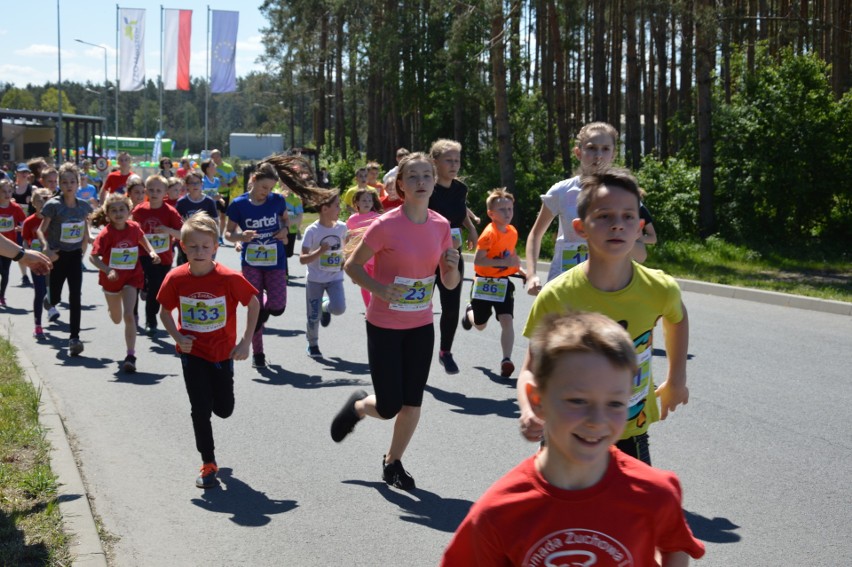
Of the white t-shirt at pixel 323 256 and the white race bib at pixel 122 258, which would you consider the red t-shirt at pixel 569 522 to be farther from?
the white race bib at pixel 122 258

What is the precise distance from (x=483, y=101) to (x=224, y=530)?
32715 millimetres

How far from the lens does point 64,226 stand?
11.4 meters

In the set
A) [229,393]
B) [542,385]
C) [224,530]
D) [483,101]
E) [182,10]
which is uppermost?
[182,10]

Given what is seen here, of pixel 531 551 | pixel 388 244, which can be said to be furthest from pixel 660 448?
pixel 531 551

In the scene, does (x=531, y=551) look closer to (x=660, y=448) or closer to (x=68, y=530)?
(x=68, y=530)

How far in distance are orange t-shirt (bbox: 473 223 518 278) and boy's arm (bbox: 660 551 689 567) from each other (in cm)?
695

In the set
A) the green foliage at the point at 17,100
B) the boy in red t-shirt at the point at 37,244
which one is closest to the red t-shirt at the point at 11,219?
the boy in red t-shirt at the point at 37,244

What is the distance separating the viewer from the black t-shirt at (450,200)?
9.59 m

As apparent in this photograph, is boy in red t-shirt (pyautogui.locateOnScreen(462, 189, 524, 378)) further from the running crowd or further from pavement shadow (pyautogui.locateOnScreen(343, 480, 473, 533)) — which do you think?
pavement shadow (pyautogui.locateOnScreen(343, 480, 473, 533))

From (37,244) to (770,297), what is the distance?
32.6 ft

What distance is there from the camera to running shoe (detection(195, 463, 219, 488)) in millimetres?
6438

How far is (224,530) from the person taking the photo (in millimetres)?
5688

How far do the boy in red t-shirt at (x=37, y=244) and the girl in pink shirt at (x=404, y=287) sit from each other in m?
6.92

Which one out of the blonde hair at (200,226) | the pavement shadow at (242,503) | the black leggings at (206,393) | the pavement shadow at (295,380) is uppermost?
the blonde hair at (200,226)
